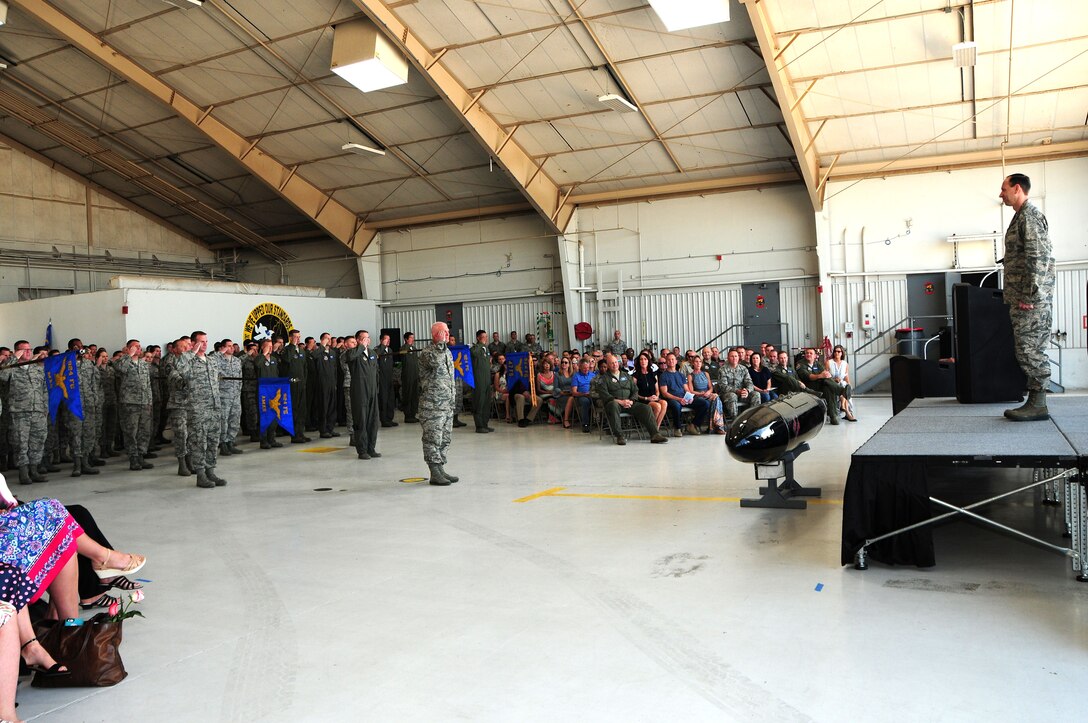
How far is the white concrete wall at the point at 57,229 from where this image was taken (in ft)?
59.0

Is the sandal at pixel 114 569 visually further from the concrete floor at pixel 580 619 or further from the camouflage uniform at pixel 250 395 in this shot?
the camouflage uniform at pixel 250 395

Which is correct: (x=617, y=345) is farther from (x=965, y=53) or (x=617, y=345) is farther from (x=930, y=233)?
(x=965, y=53)

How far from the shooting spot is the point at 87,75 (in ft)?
49.5

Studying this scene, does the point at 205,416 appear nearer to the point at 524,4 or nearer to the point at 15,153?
the point at 524,4

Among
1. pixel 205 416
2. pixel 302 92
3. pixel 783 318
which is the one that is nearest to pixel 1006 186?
pixel 205 416

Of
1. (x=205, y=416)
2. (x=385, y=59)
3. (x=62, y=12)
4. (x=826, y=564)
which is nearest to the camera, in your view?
(x=826, y=564)

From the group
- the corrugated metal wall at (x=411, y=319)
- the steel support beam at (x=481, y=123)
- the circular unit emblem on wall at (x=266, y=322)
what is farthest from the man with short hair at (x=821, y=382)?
the corrugated metal wall at (x=411, y=319)

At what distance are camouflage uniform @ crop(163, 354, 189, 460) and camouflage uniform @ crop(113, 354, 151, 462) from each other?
1150mm

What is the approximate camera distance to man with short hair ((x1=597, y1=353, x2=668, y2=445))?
1023 cm

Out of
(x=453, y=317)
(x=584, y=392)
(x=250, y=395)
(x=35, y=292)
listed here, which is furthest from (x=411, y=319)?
(x=584, y=392)

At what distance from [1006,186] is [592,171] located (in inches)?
470

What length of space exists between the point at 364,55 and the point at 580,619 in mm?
10632

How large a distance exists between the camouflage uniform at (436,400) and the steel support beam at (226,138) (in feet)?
34.0

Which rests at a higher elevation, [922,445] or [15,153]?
[15,153]
